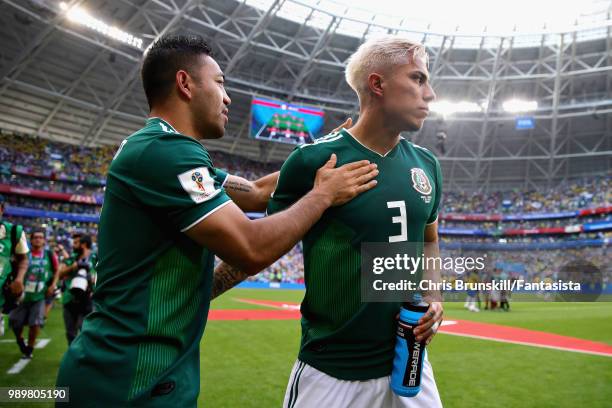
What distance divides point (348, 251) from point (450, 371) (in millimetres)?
→ 5136

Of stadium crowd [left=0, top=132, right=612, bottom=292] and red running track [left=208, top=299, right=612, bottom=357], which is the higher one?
stadium crowd [left=0, top=132, right=612, bottom=292]

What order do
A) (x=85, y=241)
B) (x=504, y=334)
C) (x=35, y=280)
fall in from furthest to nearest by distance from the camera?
(x=504, y=334), (x=35, y=280), (x=85, y=241)

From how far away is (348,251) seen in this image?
6.90 ft

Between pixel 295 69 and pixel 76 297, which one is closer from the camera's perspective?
pixel 76 297

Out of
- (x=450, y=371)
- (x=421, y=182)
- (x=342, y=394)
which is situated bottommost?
(x=450, y=371)

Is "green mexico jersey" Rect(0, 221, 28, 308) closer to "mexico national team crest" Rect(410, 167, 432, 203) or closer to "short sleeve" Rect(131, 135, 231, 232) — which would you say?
"short sleeve" Rect(131, 135, 231, 232)

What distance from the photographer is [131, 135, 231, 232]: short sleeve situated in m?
1.59

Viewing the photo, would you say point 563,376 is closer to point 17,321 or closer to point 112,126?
point 17,321

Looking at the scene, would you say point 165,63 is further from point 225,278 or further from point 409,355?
point 409,355

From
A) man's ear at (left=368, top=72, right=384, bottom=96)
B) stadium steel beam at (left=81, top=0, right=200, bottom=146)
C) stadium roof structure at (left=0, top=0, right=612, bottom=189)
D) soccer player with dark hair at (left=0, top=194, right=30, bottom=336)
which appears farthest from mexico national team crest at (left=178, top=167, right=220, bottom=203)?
stadium roof structure at (left=0, top=0, right=612, bottom=189)

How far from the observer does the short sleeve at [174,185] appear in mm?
1595

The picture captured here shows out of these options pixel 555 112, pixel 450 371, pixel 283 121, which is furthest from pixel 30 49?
pixel 555 112

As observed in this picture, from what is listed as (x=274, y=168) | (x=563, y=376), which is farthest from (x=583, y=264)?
(x=563, y=376)

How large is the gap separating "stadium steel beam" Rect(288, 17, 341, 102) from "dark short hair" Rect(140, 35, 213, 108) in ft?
101
